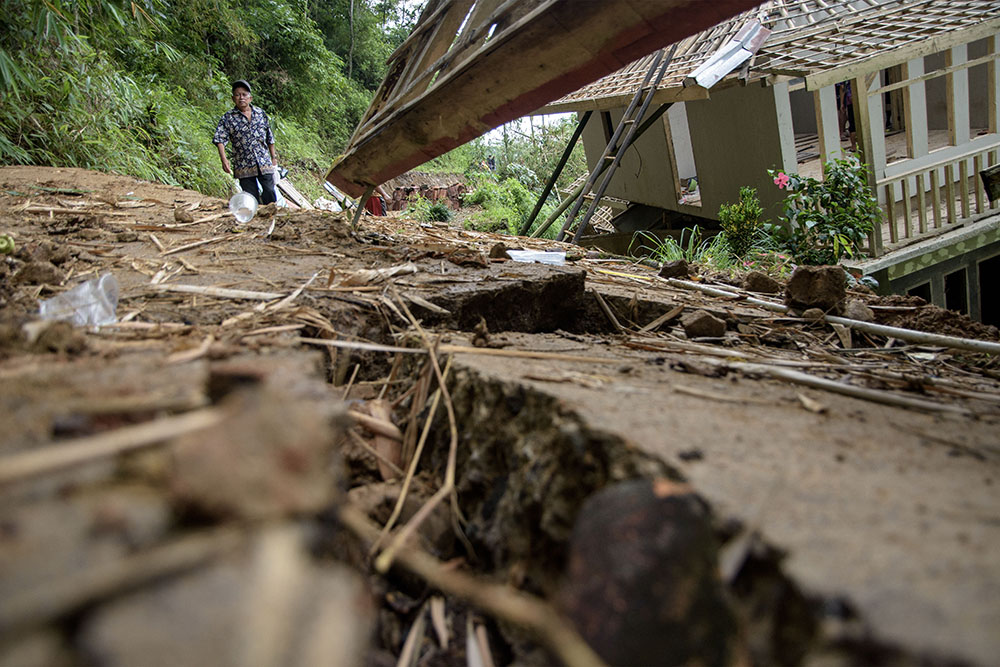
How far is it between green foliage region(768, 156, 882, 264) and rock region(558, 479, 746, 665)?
21.2 ft

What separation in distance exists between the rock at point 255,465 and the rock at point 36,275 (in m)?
2.41

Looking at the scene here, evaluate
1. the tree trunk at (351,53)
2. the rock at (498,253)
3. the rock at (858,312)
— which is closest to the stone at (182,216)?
the rock at (498,253)

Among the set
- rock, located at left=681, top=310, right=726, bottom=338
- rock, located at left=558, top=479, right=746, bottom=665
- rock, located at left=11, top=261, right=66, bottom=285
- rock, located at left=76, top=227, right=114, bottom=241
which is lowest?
rock, located at left=681, top=310, right=726, bottom=338

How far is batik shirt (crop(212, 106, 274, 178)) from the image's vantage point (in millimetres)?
6066

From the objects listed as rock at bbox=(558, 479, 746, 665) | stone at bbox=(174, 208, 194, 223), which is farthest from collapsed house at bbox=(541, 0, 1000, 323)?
rock at bbox=(558, 479, 746, 665)

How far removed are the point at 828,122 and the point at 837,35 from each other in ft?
3.66

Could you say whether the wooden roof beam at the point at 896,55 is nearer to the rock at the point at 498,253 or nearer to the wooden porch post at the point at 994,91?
the wooden porch post at the point at 994,91

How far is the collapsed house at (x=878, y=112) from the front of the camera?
6.65 meters

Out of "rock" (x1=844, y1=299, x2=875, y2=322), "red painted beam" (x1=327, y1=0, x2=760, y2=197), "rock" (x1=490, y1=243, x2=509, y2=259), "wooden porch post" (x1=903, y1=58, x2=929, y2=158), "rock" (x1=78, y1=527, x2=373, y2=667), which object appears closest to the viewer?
"rock" (x1=78, y1=527, x2=373, y2=667)

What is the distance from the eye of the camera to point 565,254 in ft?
15.1

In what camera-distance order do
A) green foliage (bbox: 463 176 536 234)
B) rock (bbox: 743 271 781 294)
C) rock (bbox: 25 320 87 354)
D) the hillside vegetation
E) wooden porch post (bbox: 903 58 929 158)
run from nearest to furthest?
rock (bbox: 25 320 87 354) → rock (bbox: 743 271 781 294) → the hillside vegetation → wooden porch post (bbox: 903 58 929 158) → green foliage (bbox: 463 176 536 234)

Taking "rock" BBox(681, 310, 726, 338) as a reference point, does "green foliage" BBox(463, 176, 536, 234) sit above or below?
above

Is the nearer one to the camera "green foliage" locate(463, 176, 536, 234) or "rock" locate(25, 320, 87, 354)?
"rock" locate(25, 320, 87, 354)

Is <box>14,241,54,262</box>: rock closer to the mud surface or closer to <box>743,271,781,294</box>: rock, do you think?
the mud surface
